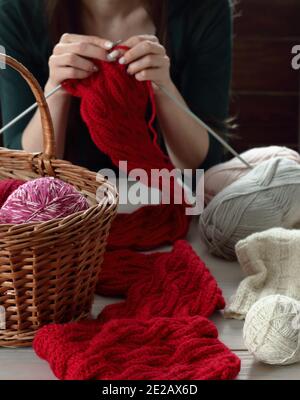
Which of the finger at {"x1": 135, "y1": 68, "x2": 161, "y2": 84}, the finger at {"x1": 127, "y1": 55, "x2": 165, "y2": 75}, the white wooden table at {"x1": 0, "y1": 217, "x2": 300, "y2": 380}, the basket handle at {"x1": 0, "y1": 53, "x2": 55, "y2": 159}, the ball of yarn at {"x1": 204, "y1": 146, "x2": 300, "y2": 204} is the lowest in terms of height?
the white wooden table at {"x1": 0, "y1": 217, "x2": 300, "y2": 380}

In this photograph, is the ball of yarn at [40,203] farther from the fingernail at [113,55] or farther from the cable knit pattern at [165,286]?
the fingernail at [113,55]

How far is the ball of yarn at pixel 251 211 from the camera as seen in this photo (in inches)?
40.4

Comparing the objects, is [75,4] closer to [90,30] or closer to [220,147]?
[90,30]

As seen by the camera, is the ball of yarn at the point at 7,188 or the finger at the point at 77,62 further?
the finger at the point at 77,62

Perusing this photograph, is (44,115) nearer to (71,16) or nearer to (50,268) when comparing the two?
(50,268)

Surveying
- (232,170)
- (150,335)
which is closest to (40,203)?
(150,335)

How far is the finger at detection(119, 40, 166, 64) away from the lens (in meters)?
1.05

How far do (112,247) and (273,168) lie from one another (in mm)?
263

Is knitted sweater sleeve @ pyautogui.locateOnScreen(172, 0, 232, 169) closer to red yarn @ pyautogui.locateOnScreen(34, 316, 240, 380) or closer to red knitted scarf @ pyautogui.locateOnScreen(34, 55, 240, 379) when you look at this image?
red knitted scarf @ pyautogui.locateOnScreen(34, 55, 240, 379)

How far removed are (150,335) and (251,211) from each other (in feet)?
1.04

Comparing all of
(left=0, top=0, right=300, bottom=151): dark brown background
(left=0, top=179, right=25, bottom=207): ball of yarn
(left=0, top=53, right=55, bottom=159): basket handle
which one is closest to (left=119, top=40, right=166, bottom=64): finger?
(left=0, top=53, right=55, bottom=159): basket handle

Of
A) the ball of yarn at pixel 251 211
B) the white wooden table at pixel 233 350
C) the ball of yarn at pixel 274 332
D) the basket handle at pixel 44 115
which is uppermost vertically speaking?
the basket handle at pixel 44 115

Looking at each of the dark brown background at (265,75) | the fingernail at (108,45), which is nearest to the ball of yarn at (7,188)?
the fingernail at (108,45)

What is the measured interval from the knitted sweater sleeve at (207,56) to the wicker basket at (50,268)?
2.07 ft
